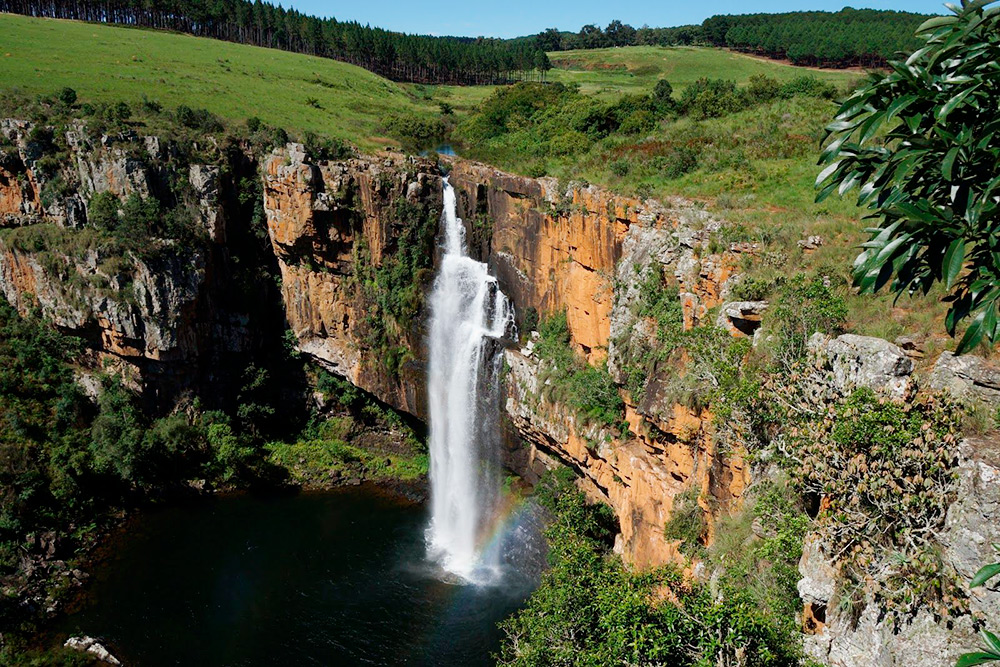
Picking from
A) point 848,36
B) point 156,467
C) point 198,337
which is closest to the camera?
point 156,467

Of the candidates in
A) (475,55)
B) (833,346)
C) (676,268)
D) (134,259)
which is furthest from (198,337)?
(475,55)

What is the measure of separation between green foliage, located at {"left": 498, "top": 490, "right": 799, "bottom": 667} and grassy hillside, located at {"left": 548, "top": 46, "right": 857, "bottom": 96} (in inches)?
1731

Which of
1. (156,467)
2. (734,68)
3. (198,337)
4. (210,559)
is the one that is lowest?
(210,559)

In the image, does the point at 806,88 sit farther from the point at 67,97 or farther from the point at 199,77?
the point at 199,77

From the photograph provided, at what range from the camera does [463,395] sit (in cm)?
3189

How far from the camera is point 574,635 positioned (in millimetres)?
16078

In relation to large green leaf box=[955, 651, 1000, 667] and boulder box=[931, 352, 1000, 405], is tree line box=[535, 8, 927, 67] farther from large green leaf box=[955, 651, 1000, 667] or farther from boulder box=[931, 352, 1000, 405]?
large green leaf box=[955, 651, 1000, 667]

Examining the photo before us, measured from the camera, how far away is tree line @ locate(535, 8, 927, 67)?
5794cm

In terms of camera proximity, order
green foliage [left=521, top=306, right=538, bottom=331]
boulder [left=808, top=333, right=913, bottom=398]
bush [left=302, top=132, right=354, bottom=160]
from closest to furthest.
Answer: boulder [left=808, top=333, right=913, bottom=398]
green foliage [left=521, top=306, right=538, bottom=331]
bush [left=302, top=132, right=354, bottom=160]

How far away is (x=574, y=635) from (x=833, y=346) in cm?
899

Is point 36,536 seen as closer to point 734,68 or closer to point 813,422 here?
point 813,422

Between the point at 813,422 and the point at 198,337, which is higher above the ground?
the point at 813,422

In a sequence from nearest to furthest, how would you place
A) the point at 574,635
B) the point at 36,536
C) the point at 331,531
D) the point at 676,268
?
the point at 574,635 < the point at 676,268 < the point at 36,536 < the point at 331,531

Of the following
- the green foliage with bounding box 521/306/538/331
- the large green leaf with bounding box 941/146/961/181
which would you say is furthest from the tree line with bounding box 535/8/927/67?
the large green leaf with bounding box 941/146/961/181
